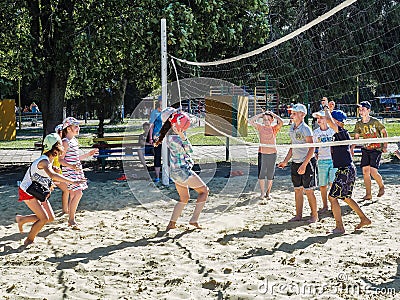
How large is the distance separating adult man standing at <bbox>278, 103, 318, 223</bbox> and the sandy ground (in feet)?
0.97

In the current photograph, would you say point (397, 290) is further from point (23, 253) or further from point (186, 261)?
point (23, 253)

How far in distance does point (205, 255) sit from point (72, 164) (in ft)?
7.54

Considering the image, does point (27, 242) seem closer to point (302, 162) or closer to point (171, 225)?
point (171, 225)

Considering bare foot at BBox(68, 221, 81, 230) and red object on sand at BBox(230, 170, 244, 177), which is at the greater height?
red object on sand at BBox(230, 170, 244, 177)

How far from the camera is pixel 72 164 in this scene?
21.8 ft

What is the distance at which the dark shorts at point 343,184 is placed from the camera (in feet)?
19.2

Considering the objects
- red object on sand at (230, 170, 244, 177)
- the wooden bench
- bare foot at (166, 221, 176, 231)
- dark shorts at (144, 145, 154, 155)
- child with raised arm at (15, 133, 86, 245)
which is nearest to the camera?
child with raised arm at (15, 133, 86, 245)

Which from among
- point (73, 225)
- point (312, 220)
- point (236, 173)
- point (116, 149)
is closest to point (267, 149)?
point (312, 220)

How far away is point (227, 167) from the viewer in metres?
12.5

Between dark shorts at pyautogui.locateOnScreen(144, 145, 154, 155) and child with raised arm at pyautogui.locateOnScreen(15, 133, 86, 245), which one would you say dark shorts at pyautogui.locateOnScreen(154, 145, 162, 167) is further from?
child with raised arm at pyautogui.locateOnScreen(15, 133, 86, 245)

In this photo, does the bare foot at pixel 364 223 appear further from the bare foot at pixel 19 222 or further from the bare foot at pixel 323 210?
the bare foot at pixel 19 222

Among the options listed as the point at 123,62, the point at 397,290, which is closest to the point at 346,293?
the point at 397,290

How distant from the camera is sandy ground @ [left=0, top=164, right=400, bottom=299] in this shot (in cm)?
430

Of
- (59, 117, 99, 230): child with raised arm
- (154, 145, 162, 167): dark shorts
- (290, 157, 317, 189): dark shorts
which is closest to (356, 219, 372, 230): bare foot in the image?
(290, 157, 317, 189): dark shorts
